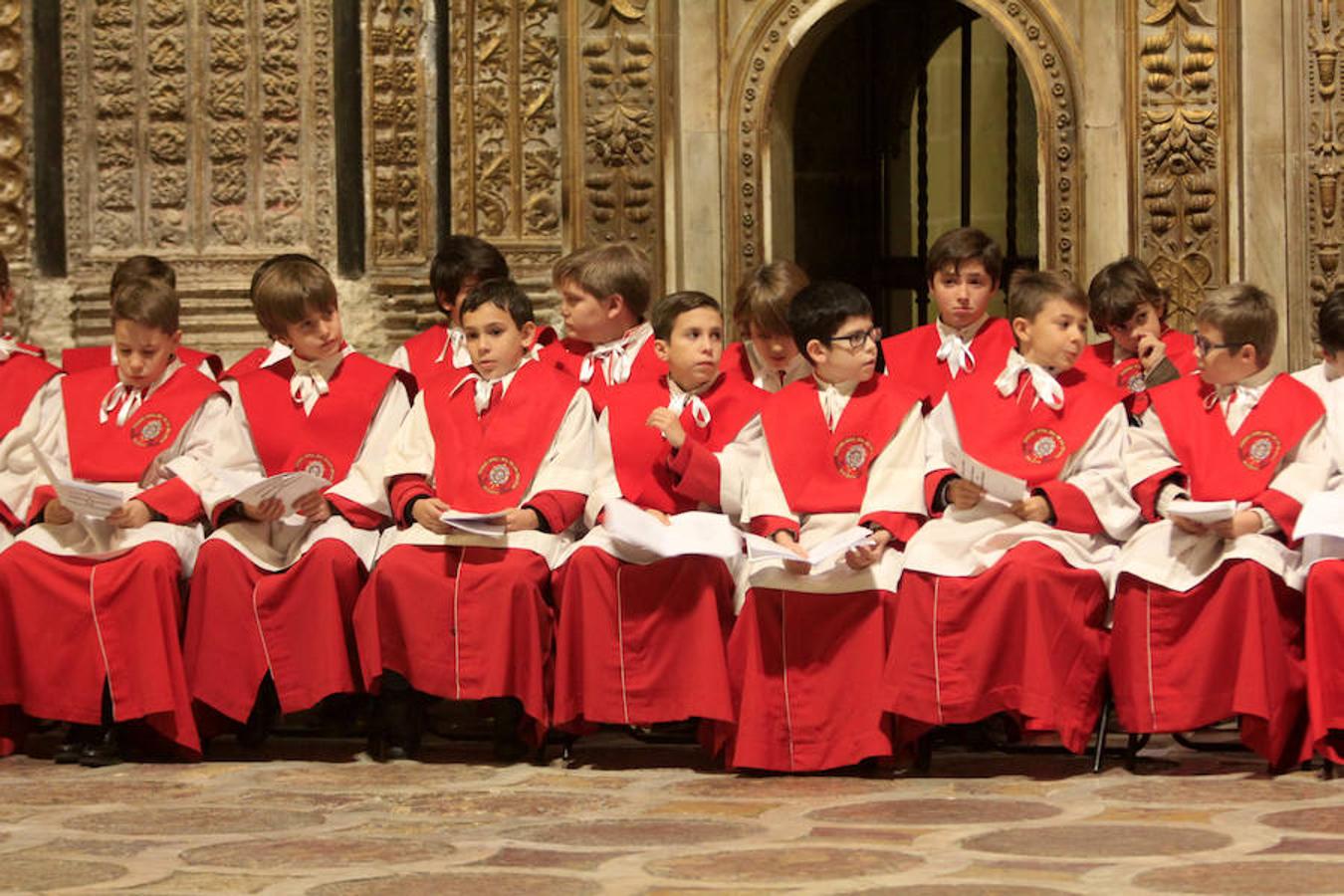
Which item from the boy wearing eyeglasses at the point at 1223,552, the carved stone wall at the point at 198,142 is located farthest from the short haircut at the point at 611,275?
the carved stone wall at the point at 198,142

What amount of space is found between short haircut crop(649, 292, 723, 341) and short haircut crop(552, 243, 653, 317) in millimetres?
357

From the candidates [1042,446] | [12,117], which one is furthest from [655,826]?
[12,117]

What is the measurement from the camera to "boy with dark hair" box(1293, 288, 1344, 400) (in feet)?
23.4

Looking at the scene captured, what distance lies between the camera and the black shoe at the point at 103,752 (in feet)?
23.5

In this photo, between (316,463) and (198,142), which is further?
(198,142)

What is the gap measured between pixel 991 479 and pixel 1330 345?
3.65ft

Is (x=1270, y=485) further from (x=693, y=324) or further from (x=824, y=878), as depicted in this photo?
(x=824, y=878)

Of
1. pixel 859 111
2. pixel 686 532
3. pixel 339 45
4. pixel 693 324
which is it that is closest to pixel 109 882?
pixel 686 532

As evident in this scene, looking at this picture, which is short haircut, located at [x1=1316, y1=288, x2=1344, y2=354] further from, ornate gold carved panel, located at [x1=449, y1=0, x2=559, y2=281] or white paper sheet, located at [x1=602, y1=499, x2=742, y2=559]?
ornate gold carved panel, located at [x1=449, y1=0, x2=559, y2=281]

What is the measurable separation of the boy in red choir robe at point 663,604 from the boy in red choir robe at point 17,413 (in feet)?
5.55

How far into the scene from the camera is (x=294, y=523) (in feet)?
24.5

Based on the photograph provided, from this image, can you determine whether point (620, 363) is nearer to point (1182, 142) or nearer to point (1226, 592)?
point (1226, 592)

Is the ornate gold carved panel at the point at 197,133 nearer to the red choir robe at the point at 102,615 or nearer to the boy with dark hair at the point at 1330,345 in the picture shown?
the red choir robe at the point at 102,615

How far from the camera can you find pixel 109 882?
207 inches
